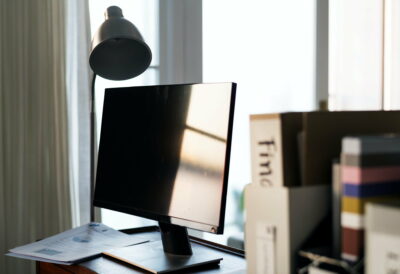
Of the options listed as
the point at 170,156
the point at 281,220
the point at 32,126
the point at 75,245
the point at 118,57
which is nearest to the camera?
the point at 281,220

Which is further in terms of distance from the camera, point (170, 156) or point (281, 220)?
point (170, 156)

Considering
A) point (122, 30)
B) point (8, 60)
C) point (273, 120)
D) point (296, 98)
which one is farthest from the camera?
point (296, 98)

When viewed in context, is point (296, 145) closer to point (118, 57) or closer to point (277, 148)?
point (277, 148)

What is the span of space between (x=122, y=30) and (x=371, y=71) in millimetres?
2127

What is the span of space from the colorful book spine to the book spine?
0.13 m

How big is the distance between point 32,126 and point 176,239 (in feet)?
2.85

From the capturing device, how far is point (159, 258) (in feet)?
4.36

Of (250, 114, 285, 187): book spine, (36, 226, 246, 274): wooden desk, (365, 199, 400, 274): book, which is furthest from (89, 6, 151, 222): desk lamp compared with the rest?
(365, 199, 400, 274): book

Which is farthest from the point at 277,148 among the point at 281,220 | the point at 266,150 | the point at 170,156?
the point at 170,156

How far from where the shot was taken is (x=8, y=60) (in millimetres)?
1914

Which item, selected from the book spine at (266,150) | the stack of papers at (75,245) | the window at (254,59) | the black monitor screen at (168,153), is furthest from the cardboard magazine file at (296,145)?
the window at (254,59)

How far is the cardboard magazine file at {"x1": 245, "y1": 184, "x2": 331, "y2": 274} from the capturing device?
941mm

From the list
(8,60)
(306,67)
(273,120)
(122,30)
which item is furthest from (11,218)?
(306,67)

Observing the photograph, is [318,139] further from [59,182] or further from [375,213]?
[59,182]
